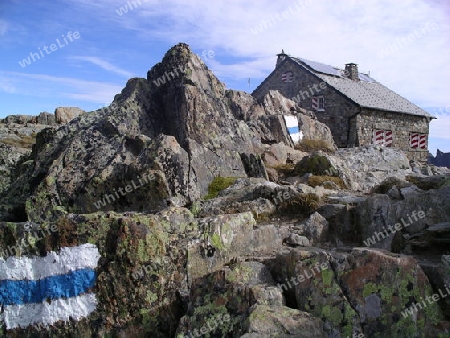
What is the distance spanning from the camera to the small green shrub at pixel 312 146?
22266 mm

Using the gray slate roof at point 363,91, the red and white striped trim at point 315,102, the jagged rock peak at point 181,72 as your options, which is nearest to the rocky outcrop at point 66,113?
the gray slate roof at point 363,91

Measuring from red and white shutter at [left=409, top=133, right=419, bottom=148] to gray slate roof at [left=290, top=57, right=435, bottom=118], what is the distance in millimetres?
2269

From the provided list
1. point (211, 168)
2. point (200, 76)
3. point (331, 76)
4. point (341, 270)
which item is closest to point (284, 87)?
point (331, 76)

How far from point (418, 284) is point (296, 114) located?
21.8 m

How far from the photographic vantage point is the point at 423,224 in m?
7.73

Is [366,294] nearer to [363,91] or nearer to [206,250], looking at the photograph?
[206,250]

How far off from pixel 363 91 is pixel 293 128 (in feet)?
65.4

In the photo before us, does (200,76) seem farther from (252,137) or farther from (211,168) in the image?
(211,168)

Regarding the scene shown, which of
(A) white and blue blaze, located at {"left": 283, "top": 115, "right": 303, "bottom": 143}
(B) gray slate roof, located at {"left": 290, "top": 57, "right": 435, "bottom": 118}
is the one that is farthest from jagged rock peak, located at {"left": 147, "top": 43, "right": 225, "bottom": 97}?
(B) gray slate roof, located at {"left": 290, "top": 57, "right": 435, "bottom": 118}

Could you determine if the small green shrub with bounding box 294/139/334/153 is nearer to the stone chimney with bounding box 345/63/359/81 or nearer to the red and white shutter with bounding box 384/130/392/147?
the red and white shutter with bounding box 384/130/392/147

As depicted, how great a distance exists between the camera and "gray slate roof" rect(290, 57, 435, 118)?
38125 millimetres

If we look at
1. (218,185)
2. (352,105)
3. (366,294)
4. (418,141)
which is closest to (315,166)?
(218,185)

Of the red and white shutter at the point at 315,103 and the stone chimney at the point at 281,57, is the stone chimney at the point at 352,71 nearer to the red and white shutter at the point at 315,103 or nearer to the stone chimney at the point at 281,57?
the red and white shutter at the point at 315,103

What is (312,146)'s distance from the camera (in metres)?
22.7
